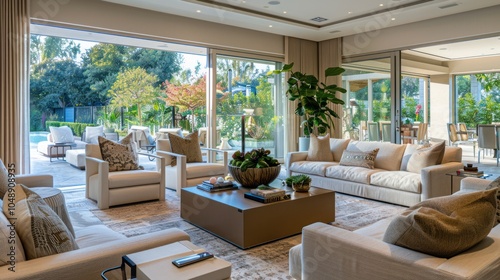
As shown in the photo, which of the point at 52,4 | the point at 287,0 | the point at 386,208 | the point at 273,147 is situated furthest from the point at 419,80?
the point at 52,4

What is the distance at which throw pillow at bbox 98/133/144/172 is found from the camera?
469 cm

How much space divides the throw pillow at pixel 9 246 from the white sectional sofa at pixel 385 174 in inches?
164

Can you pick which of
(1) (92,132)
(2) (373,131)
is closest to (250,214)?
(2) (373,131)

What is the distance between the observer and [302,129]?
8.38m

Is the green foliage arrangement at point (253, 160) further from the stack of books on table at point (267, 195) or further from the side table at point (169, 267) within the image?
the side table at point (169, 267)

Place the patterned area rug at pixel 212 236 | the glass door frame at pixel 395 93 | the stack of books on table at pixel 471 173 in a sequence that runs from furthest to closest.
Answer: the glass door frame at pixel 395 93, the stack of books on table at pixel 471 173, the patterned area rug at pixel 212 236

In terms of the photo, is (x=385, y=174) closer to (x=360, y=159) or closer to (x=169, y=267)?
(x=360, y=159)

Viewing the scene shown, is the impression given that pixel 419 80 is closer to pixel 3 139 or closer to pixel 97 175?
pixel 97 175

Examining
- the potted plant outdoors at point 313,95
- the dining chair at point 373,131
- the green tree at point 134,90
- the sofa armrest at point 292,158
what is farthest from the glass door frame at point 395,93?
the green tree at point 134,90

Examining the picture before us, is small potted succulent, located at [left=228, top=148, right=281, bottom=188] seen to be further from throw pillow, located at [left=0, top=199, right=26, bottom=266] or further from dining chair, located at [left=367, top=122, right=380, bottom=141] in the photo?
dining chair, located at [left=367, top=122, right=380, bottom=141]

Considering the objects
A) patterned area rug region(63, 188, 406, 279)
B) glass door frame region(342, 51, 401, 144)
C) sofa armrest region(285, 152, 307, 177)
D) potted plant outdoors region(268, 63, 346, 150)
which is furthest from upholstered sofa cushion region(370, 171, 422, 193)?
glass door frame region(342, 51, 401, 144)

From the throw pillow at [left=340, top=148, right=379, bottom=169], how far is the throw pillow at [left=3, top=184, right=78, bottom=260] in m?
4.37

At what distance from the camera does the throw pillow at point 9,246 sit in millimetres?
1324

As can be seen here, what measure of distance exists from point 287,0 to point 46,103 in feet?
17.2
